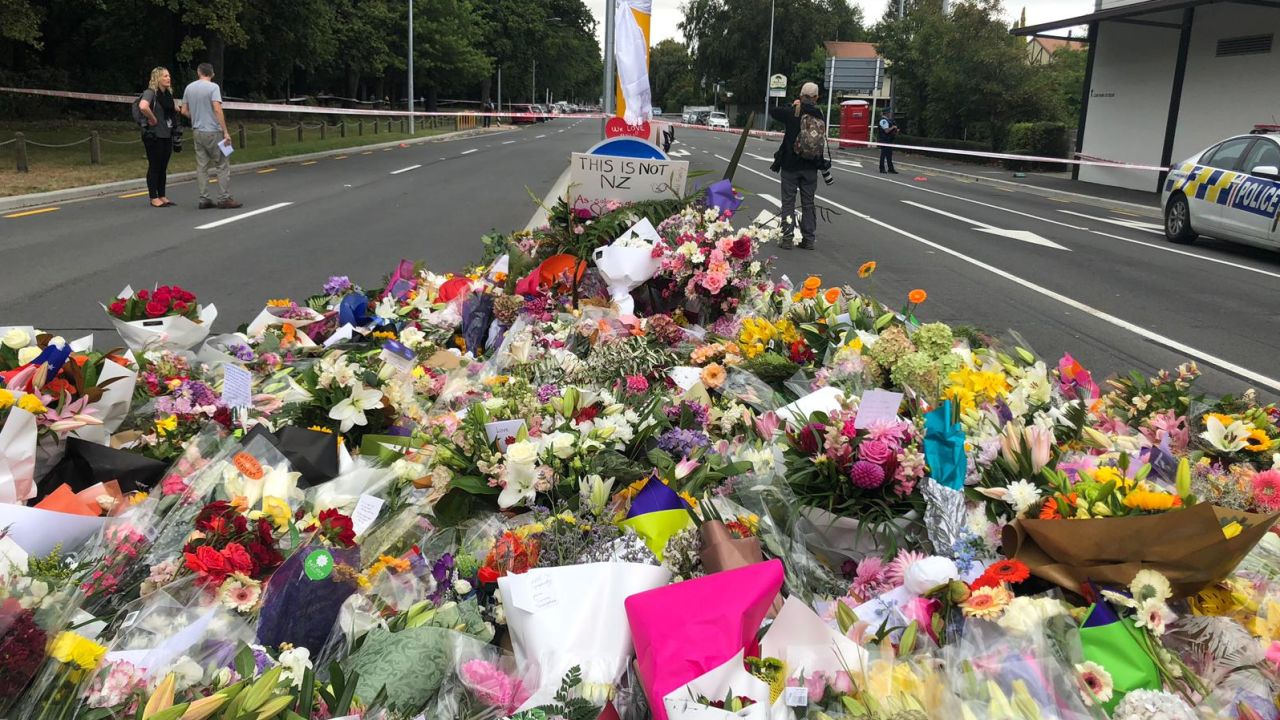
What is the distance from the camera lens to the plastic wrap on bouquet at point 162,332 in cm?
416

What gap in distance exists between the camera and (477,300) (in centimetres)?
500

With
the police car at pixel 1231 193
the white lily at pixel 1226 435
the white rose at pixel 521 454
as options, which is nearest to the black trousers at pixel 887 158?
the police car at pixel 1231 193

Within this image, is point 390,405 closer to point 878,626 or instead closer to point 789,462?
point 789,462

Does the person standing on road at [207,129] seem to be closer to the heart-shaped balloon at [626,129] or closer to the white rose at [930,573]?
the heart-shaped balloon at [626,129]

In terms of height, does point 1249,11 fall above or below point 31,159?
above

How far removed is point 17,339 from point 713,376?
2.65m

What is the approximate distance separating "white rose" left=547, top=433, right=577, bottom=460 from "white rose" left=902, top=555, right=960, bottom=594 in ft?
3.54

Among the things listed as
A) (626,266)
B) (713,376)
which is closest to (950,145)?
(626,266)

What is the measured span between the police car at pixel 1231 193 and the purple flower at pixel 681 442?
466 inches

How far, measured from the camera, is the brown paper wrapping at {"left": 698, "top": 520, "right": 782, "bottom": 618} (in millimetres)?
2346

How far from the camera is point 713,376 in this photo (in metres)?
3.77

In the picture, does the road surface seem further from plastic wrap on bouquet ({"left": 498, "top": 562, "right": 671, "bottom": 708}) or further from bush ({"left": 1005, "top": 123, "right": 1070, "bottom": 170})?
bush ({"left": 1005, "top": 123, "right": 1070, "bottom": 170})

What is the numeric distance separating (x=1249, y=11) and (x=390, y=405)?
24559 mm

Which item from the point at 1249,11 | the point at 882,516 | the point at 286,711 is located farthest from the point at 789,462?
the point at 1249,11
